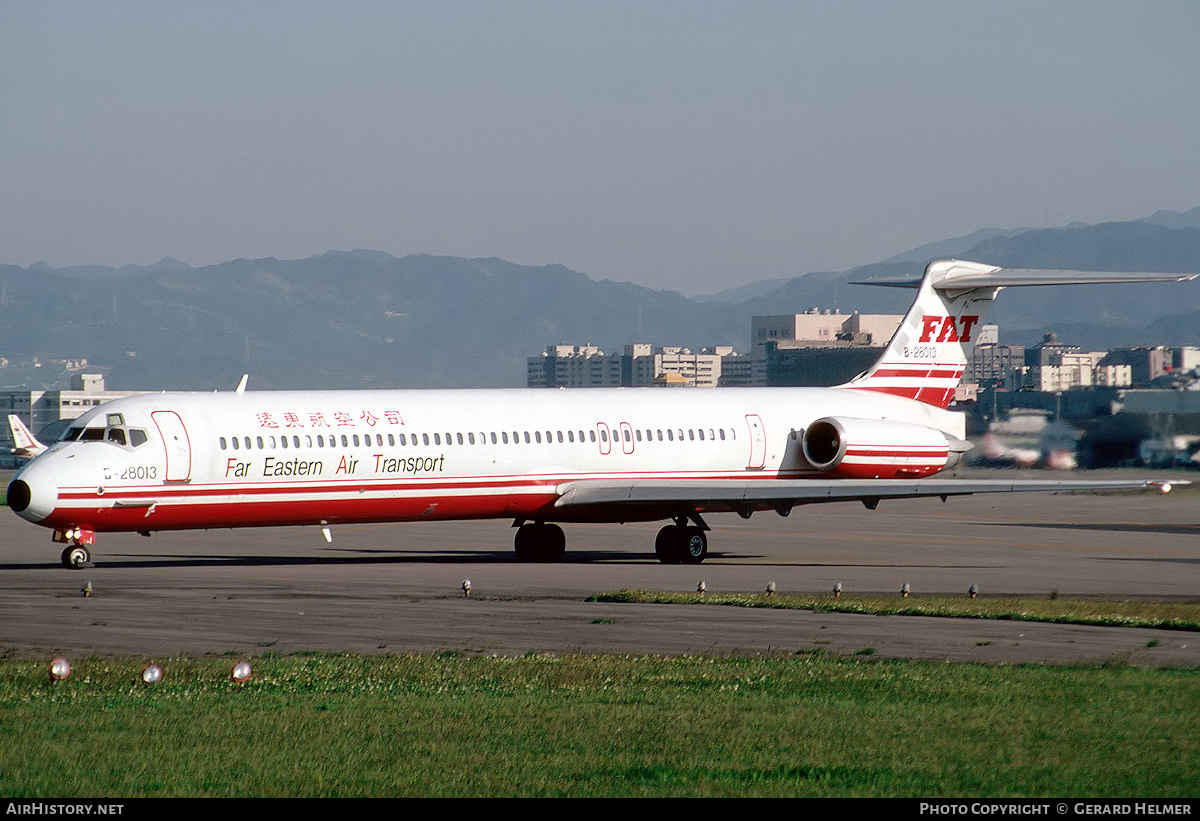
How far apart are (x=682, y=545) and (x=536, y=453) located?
370cm

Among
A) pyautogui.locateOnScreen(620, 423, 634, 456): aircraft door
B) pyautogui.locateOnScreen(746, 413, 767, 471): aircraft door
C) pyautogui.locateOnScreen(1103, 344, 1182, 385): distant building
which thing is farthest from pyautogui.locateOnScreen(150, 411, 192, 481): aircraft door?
pyautogui.locateOnScreen(1103, 344, 1182, 385): distant building

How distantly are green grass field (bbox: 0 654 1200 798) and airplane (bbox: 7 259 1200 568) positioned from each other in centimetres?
1380

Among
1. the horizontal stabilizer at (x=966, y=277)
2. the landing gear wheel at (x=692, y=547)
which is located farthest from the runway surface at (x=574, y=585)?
the horizontal stabilizer at (x=966, y=277)

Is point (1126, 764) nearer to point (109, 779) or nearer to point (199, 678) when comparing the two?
point (109, 779)

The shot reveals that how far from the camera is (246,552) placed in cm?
3956

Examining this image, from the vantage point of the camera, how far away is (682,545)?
35594 mm

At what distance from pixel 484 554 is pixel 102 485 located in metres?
10.4

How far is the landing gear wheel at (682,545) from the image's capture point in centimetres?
3556

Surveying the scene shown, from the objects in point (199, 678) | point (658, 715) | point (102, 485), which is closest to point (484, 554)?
point (102, 485)

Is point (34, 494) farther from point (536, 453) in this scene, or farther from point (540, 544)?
point (540, 544)

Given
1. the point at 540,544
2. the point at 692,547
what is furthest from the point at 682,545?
the point at 540,544

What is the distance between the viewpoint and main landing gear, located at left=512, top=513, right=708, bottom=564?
117 ft

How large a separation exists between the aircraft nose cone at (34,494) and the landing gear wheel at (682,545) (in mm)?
12567

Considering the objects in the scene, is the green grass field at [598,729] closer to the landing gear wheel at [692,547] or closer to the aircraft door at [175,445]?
the aircraft door at [175,445]
